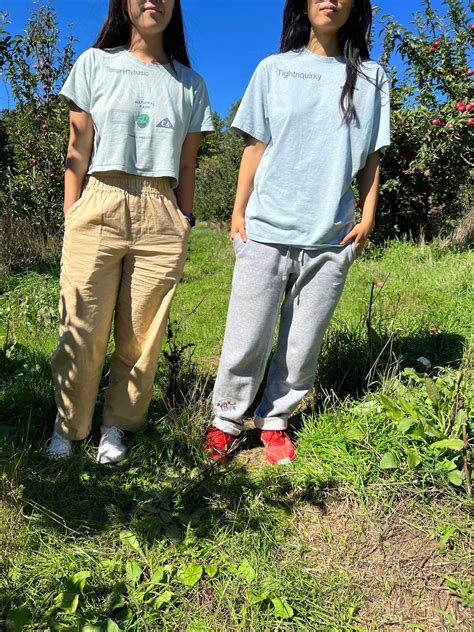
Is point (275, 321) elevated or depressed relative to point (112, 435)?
elevated

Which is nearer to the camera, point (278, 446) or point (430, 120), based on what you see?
point (278, 446)

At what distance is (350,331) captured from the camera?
338 cm

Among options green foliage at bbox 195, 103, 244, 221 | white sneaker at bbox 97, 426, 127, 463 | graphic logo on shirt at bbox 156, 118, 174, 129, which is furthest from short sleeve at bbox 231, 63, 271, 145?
green foliage at bbox 195, 103, 244, 221

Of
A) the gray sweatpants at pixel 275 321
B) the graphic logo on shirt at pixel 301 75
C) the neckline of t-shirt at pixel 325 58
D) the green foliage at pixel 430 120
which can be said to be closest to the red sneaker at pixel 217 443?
the gray sweatpants at pixel 275 321

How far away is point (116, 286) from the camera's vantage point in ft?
7.46

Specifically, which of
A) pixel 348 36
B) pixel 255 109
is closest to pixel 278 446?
pixel 255 109

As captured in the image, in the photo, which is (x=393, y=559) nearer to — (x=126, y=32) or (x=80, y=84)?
(x=80, y=84)

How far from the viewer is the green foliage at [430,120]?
651cm

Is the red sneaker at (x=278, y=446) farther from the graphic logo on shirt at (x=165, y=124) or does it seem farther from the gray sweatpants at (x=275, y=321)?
the graphic logo on shirt at (x=165, y=124)

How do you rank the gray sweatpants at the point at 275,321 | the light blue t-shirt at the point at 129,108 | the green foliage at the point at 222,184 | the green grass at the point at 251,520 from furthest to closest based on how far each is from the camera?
the green foliage at the point at 222,184 → the gray sweatpants at the point at 275,321 → the light blue t-shirt at the point at 129,108 → the green grass at the point at 251,520

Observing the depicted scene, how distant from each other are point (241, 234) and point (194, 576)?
1395 millimetres

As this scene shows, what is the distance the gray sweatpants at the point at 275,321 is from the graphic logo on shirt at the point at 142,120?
0.62 m

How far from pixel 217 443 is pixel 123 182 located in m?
1.31

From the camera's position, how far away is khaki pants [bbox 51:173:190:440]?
2.14 m
